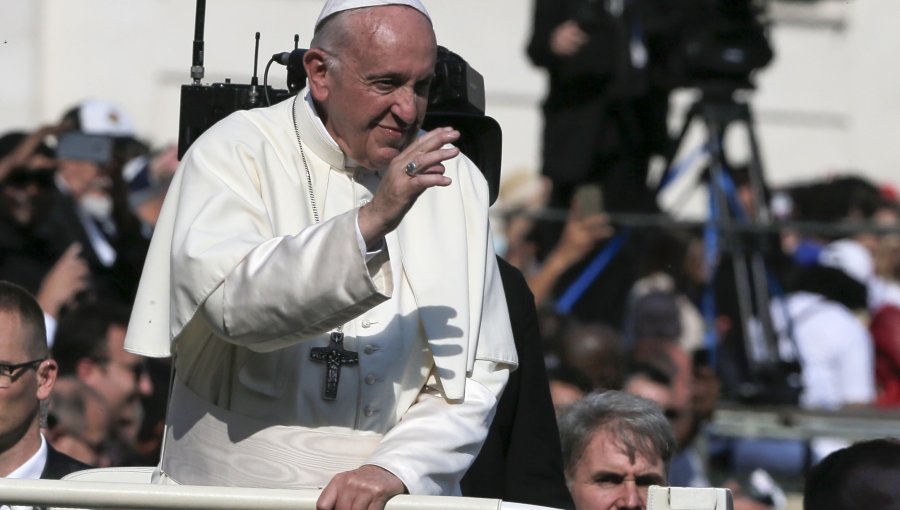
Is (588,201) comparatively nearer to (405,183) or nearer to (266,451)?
(266,451)

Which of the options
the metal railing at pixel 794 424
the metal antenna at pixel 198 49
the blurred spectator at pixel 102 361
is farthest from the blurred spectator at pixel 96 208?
the metal antenna at pixel 198 49

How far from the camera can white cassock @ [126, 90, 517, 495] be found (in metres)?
3.02

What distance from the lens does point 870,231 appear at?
8.71 metres

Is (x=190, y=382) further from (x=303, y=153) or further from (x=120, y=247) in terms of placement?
(x=120, y=247)

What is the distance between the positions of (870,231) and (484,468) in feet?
17.0

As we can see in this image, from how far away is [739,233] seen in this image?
7.74m

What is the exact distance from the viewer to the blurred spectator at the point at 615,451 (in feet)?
14.0

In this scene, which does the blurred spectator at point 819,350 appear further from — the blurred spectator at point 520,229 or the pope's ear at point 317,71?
the pope's ear at point 317,71

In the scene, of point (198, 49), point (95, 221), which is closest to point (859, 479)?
point (198, 49)

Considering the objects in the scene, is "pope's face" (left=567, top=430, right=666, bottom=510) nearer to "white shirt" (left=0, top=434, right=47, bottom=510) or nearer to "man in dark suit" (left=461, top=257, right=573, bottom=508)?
"man in dark suit" (left=461, top=257, right=573, bottom=508)

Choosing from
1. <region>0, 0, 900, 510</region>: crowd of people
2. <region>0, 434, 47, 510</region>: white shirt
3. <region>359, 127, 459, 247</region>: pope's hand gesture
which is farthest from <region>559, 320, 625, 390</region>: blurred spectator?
<region>359, 127, 459, 247</region>: pope's hand gesture

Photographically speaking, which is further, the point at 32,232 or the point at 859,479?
the point at 32,232

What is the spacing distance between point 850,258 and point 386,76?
660 cm

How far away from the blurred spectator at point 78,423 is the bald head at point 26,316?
1.34 meters
